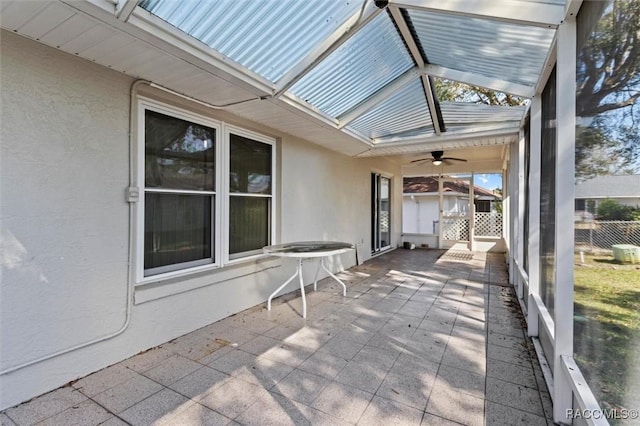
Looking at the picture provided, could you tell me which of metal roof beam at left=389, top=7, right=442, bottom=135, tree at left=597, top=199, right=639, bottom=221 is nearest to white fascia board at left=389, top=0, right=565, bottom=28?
metal roof beam at left=389, top=7, right=442, bottom=135

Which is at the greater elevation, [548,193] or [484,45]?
[484,45]

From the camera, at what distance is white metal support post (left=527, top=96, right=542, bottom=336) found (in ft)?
9.65

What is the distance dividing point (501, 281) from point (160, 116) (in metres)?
5.77

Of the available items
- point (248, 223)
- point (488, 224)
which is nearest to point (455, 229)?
point (488, 224)

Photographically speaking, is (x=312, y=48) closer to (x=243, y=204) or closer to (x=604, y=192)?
(x=243, y=204)

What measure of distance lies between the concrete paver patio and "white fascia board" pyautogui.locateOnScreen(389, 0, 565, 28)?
246 cm

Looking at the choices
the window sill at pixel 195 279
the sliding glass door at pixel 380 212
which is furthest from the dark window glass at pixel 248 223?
the sliding glass door at pixel 380 212

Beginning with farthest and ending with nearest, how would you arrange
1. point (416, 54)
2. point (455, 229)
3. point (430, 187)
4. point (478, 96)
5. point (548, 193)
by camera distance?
point (430, 187)
point (455, 229)
point (478, 96)
point (416, 54)
point (548, 193)

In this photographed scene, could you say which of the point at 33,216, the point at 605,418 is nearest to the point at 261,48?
the point at 33,216

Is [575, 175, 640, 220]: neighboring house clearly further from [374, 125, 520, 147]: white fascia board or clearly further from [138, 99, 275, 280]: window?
[138, 99, 275, 280]: window

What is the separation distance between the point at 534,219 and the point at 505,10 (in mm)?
2035

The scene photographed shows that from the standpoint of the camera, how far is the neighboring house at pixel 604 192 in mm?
1232

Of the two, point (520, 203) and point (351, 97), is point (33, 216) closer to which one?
point (351, 97)

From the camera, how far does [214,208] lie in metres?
3.43
